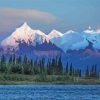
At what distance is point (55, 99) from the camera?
165 m

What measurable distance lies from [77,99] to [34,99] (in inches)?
498

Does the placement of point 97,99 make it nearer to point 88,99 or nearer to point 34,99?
point 88,99

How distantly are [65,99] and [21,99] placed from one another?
13.3 metres

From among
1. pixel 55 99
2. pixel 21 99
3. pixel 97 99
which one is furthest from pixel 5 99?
pixel 97 99

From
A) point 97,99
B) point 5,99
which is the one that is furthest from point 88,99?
point 5,99

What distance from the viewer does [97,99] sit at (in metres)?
166

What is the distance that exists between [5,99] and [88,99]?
2457 centimetres

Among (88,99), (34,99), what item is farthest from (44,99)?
(88,99)

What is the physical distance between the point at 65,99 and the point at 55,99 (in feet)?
9.58

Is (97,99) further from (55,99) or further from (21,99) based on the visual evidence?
(21,99)

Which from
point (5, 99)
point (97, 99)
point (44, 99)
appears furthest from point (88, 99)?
point (5, 99)

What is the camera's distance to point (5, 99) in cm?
15950

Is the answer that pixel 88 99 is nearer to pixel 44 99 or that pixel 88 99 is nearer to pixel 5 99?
pixel 44 99

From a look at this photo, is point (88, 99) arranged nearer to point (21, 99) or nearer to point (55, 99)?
point (55, 99)
